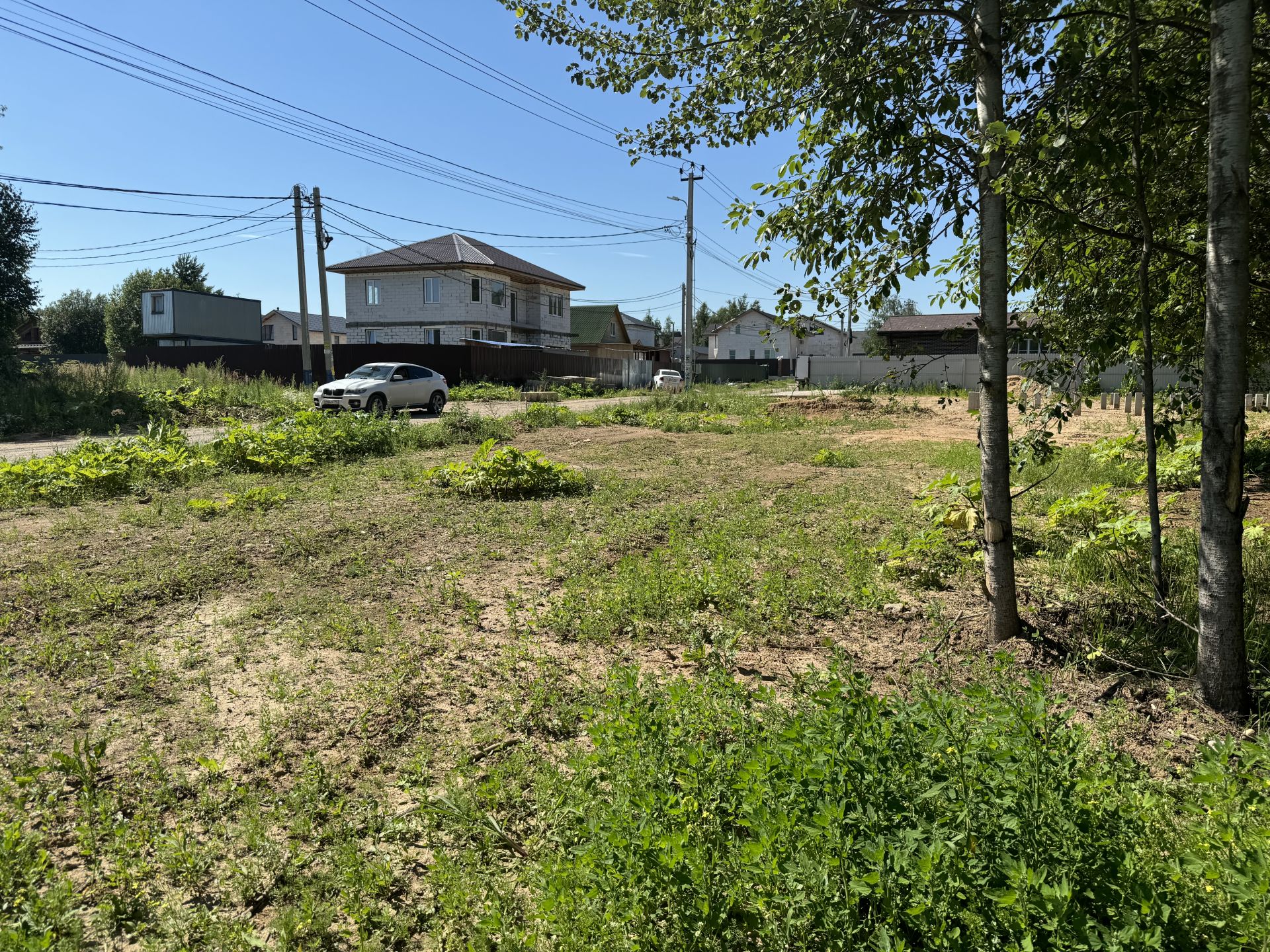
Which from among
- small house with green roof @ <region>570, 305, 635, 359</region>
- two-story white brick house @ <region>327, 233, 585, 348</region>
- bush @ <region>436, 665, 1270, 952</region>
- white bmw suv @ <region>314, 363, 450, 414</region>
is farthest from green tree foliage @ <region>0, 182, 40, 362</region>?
small house with green roof @ <region>570, 305, 635, 359</region>

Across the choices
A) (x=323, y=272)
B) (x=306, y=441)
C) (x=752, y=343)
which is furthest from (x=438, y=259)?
(x=752, y=343)

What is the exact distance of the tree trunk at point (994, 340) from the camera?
3766 millimetres

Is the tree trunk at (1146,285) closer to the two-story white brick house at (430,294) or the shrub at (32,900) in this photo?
the shrub at (32,900)

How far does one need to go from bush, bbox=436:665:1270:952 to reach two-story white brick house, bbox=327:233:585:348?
130 feet

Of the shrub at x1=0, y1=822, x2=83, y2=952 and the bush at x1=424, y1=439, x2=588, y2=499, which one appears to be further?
the bush at x1=424, y1=439, x2=588, y2=499

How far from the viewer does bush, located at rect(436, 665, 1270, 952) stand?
1.86 m

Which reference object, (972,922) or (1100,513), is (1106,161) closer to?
(972,922)

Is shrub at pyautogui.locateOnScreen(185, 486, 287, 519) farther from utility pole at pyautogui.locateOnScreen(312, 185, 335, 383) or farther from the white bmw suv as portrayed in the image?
utility pole at pyautogui.locateOnScreen(312, 185, 335, 383)

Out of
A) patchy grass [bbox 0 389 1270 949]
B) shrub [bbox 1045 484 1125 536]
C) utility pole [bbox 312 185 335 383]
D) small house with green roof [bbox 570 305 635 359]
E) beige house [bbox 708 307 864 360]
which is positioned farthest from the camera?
beige house [bbox 708 307 864 360]

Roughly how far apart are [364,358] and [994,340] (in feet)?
104

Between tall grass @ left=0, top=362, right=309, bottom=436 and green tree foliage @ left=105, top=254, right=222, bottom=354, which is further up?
green tree foliage @ left=105, top=254, right=222, bottom=354

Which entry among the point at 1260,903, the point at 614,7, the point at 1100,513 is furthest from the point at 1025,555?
the point at 614,7

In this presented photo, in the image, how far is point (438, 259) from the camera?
131 feet

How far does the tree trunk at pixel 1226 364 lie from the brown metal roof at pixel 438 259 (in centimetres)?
3896
